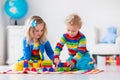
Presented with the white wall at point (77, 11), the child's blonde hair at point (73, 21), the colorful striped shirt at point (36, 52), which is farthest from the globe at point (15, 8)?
the child's blonde hair at point (73, 21)

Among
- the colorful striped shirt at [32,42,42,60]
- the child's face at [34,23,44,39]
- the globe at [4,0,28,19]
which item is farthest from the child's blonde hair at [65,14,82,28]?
the globe at [4,0,28,19]

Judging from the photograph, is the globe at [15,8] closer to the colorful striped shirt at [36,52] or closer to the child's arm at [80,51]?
the colorful striped shirt at [36,52]

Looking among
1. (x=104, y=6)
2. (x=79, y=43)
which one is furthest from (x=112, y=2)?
(x=79, y=43)

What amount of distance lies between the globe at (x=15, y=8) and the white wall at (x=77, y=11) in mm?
221

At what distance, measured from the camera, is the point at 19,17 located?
16.9 feet

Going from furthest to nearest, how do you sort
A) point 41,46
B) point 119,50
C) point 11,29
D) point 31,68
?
point 11,29, point 119,50, point 41,46, point 31,68

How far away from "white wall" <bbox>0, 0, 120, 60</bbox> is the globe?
8.7 inches

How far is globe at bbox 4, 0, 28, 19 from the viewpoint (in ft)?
16.5

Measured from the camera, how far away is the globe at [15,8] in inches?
198

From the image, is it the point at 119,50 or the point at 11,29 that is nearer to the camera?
the point at 119,50

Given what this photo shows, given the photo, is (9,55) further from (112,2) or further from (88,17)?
(112,2)

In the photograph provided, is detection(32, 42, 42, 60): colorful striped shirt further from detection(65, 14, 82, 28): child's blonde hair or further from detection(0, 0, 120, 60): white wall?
detection(0, 0, 120, 60): white wall

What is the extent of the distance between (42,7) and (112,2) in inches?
43.9

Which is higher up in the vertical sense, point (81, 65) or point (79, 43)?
point (79, 43)
